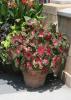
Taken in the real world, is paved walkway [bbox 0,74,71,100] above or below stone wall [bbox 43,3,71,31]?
below

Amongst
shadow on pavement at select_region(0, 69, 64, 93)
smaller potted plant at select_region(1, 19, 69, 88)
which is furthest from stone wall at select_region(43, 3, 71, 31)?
shadow on pavement at select_region(0, 69, 64, 93)

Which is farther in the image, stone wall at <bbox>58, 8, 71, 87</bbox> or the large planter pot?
stone wall at <bbox>58, 8, 71, 87</bbox>

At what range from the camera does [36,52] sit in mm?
4129

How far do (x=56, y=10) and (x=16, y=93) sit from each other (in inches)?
52.3

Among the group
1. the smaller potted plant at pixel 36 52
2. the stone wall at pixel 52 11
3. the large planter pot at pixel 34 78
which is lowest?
the large planter pot at pixel 34 78

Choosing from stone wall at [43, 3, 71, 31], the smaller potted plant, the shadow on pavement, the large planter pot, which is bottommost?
the shadow on pavement

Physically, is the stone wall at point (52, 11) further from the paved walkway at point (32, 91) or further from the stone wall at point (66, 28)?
the paved walkway at point (32, 91)

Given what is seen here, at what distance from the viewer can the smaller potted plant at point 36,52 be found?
4.13m

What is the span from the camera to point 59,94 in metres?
4.20

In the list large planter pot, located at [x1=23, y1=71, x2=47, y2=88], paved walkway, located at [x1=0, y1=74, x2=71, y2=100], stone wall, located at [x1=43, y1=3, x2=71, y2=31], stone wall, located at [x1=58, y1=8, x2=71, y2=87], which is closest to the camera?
paved walkway, located at [x1=0, y1=74, x2=71, y2=100]

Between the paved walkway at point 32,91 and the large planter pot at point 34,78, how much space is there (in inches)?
2.7

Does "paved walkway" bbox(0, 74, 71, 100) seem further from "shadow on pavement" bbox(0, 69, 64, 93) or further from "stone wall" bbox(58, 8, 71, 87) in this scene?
"stone wall" bbox(58, 8, 71, 87)

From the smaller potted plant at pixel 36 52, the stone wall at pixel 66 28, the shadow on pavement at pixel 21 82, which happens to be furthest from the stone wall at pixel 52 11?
the shadow on pavement at pixel 21 82

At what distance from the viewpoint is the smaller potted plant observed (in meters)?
4.13
